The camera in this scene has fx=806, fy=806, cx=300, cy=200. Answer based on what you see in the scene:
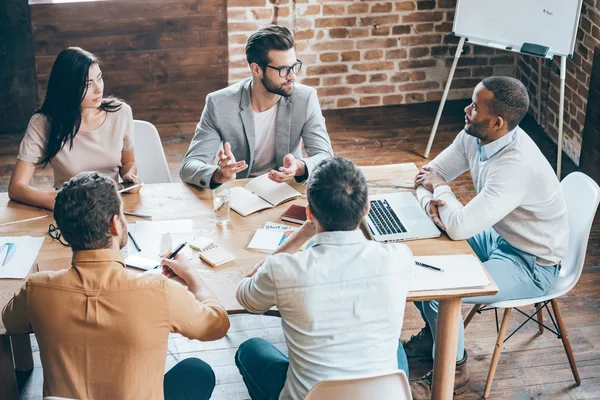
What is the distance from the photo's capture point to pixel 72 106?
330 centimetres

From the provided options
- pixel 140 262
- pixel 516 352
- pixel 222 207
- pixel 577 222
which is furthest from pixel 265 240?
pixel 516 352

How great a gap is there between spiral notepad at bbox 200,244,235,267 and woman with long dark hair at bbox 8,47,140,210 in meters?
0.65

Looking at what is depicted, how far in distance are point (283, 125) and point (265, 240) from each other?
874 millimetres

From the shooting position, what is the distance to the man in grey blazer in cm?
348

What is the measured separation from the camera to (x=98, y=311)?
2115 mm

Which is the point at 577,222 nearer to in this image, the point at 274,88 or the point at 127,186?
the point at 274,88

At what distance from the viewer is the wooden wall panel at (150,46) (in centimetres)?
542

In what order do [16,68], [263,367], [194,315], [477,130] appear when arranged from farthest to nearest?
[16,68] < [477,130] < [263,367] < [194,315]

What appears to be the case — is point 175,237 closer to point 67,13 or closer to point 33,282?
point 33,282

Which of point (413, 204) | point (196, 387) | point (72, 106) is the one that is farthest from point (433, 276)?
point (72, 106)

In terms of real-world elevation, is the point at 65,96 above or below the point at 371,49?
above

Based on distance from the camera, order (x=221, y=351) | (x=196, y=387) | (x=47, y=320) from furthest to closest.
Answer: (x=221, y=351) < (x=196, y=387) < (x=47, y=320)

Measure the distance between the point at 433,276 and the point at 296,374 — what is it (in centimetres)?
62

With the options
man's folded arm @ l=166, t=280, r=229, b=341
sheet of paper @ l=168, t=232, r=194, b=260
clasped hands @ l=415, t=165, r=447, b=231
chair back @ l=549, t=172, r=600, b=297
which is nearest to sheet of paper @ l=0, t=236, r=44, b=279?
sheet of paper @ l=168, t=232, r=194, b=260
